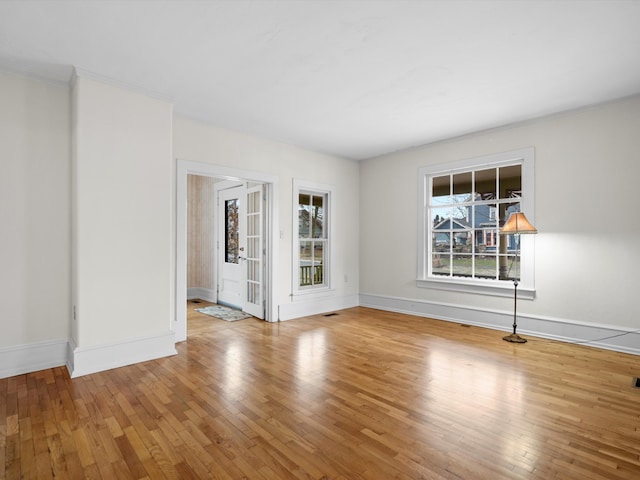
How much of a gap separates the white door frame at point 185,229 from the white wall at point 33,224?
107 centimetres

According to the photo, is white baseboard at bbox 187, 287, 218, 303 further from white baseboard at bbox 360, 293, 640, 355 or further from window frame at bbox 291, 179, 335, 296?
white baseboard at bbox 360, 293, 640, 355

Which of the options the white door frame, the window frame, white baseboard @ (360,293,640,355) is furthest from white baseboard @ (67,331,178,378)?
white baseboard @ (360,293,640,355)

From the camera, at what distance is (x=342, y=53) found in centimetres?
277

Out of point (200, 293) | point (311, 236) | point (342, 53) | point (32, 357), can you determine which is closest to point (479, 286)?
point (311, 236)

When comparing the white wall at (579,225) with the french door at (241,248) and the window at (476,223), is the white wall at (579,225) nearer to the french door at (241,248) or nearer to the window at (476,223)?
the window at (476,223)

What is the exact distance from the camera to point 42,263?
3.21 metres

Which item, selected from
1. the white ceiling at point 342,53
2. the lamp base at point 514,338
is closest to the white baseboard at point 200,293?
the white ceiling at point 342,53

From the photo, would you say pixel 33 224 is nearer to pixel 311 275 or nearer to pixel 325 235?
pixel 311 275

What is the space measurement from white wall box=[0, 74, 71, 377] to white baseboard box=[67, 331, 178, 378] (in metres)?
0.34

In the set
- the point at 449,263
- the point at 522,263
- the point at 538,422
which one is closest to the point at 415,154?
the point at 449,263

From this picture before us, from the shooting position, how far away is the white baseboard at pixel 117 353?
3029mm

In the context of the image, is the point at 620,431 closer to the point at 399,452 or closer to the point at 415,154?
the point at 399,452

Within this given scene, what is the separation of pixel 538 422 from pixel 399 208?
3.94 m

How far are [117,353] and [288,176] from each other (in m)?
3.29
